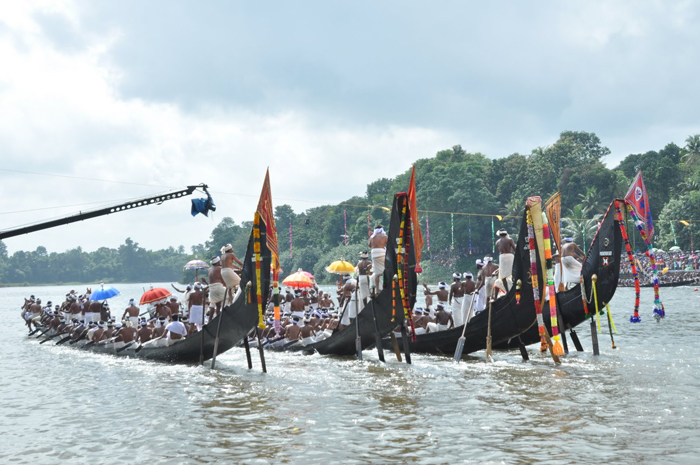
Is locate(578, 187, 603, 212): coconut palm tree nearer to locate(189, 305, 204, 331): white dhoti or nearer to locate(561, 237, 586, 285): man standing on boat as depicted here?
locate(561, 237, 586, 285): man standing on boat

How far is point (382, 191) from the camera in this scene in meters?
108

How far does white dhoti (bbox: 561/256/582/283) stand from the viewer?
57.3 ft

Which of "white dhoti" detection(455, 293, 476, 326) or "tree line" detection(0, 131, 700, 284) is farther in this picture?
"tree line" detection(0, 131, 700, 284)

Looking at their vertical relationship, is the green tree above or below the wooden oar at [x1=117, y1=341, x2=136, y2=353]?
above

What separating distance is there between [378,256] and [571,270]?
205 inches

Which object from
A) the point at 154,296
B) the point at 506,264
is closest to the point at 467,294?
the point at 506,264

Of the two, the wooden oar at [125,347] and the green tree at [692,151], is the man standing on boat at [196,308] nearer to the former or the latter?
the wooden oar at [125,347]

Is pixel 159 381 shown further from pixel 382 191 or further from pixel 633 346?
pixel 382 191

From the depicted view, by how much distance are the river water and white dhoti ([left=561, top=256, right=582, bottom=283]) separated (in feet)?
6.59

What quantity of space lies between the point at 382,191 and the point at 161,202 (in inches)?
3115

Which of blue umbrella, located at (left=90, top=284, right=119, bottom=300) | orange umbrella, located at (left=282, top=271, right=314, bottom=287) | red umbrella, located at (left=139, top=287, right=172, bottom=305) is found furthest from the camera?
orange umbrella, located at (left=282, top=271, right=314, bottom=287)

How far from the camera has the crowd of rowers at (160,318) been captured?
17484 mm

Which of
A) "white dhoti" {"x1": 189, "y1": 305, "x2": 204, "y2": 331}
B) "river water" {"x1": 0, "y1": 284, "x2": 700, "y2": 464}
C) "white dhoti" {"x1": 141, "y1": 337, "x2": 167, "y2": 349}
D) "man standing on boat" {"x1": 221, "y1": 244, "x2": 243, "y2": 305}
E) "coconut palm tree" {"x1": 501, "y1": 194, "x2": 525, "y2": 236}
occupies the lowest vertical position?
"river water" {"x1": 0, "y1": 284, "x2": 700, "y2": 464}

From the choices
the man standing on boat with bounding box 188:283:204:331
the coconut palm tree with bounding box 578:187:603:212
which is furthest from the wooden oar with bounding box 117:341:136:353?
the coconut palm tree with bounding box 578:187:603:212
